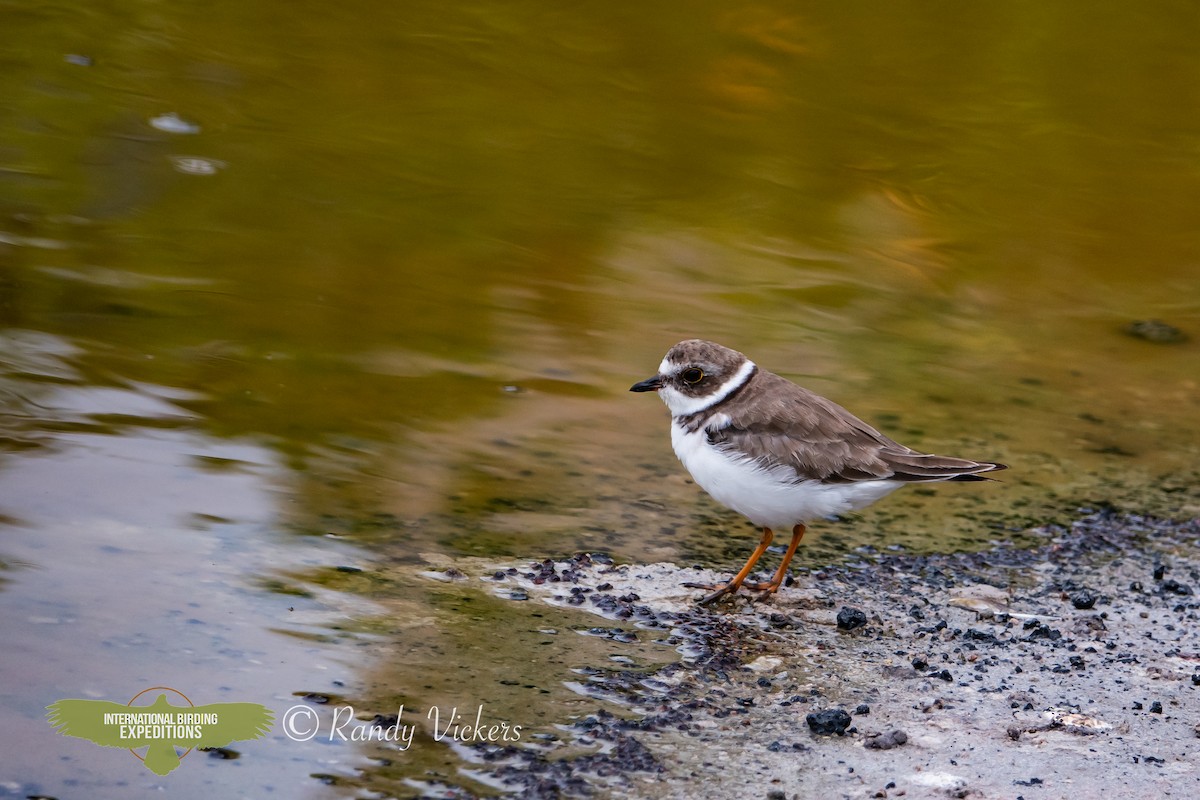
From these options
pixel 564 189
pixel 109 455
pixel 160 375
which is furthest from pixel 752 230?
pixel 109 455

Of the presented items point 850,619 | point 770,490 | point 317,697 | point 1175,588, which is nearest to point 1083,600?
point 1175,588

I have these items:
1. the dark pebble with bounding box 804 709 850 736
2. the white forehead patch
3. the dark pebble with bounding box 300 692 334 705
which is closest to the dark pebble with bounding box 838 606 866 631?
the dark pebble with bounding box 804 709 850 736

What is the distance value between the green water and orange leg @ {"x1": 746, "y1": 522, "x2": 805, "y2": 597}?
34cm

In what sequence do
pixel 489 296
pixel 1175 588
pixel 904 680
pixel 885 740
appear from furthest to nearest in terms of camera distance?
pixel 489 296 < pixel 1175 588 < pixel 904 680 < pixel 885 740

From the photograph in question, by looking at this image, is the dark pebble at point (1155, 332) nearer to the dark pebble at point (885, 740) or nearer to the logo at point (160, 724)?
the dark pebble at point (885, 740)

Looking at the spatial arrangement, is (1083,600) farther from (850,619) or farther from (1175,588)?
(850,619)

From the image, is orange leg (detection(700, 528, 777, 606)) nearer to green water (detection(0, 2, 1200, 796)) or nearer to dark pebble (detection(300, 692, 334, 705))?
green water (detection(0, 2, 1200, 796))

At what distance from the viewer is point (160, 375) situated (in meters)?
7.50

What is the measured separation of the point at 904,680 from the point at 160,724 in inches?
111

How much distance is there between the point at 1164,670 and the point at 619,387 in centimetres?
383

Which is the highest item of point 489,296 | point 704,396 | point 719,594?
point 704,396

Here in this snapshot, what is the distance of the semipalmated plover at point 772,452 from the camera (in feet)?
19.7

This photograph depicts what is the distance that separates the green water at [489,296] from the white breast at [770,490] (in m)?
0.54

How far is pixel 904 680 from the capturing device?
17.3ft
